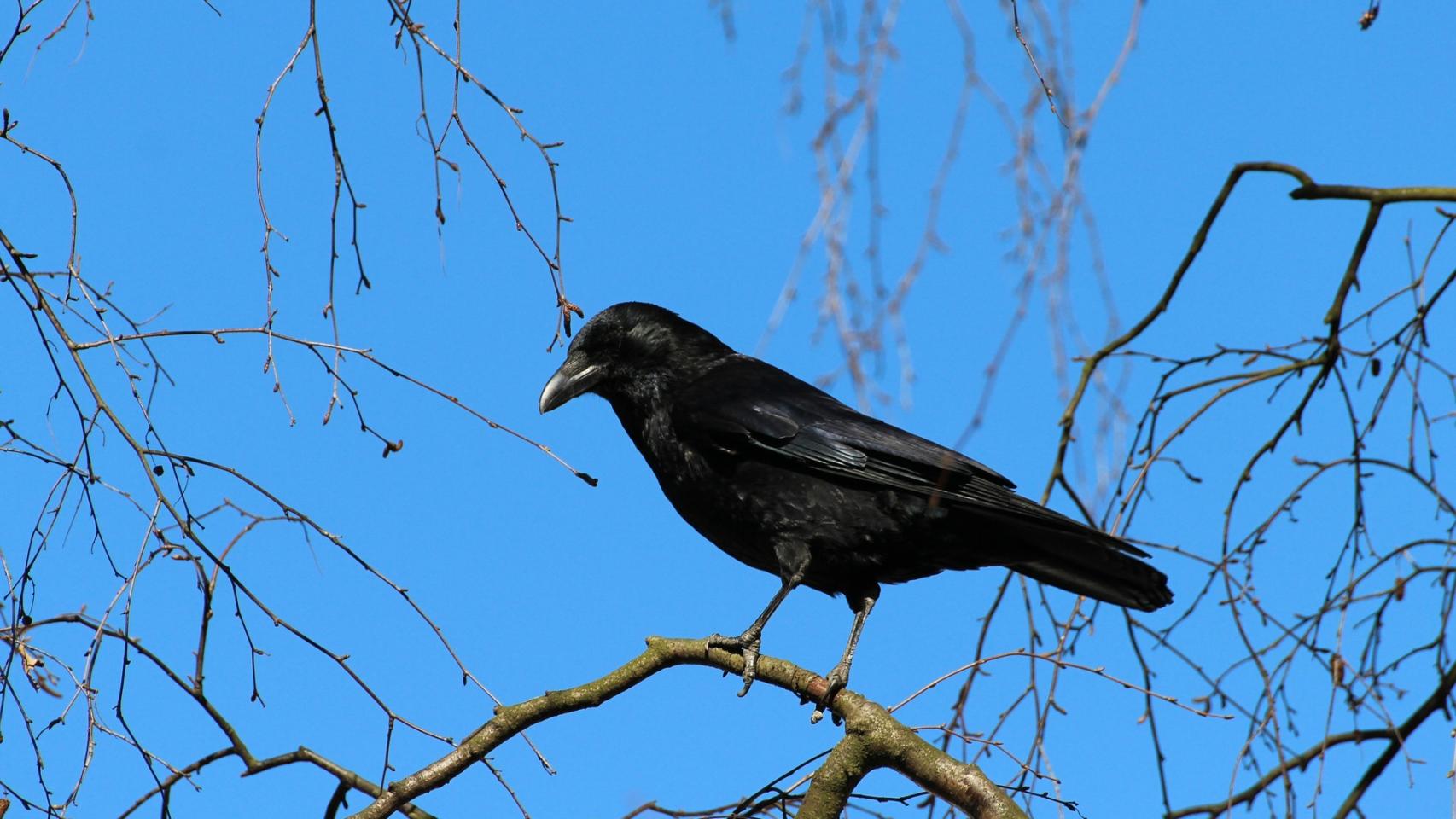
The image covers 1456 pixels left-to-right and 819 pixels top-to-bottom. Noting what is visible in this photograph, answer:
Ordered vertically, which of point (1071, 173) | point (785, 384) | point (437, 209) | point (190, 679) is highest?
point (785, 384)

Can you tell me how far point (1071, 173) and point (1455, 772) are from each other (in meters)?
1.59

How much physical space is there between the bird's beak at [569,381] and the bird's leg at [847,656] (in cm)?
147

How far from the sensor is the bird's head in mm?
5371

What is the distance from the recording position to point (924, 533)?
461 centimetres

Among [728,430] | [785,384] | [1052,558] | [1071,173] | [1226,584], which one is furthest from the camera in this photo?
[785,384]

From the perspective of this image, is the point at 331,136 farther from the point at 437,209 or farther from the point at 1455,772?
the point at 1455,772

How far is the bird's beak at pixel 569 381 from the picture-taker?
17.6 feet

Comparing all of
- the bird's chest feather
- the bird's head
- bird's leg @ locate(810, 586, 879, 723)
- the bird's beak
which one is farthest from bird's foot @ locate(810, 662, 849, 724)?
the bird's beak

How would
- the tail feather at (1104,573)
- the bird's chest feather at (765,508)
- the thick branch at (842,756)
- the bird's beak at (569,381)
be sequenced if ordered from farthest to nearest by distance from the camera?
the bird's beak at (569,381), the bird's chest feather at (765,508), the tail feather at (1104,573), the thick branch at (842,756)

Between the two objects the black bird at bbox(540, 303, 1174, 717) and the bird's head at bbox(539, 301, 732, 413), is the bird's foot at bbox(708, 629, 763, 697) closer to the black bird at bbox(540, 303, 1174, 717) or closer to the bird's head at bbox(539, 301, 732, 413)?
the black bird at bbox(540, 303, 1174, 717)

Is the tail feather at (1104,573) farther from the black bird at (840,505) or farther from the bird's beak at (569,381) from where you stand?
the bird's beak at (569,381)

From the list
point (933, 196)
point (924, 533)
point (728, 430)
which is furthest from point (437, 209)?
point (924, 533)

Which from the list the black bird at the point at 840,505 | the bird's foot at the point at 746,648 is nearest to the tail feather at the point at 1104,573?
the black bird at the point at 840,505

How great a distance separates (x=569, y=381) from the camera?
5414mm
